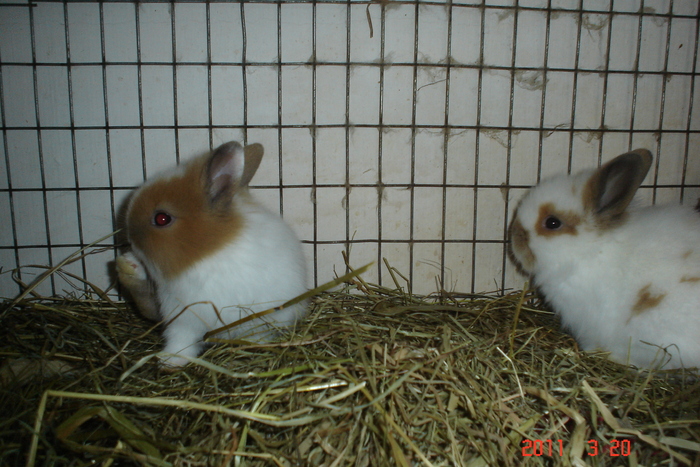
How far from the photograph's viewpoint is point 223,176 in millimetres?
1792

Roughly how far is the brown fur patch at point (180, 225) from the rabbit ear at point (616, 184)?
1.68 m

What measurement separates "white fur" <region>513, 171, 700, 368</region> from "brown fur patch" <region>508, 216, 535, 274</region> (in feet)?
0.07

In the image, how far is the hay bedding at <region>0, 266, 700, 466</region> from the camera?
1254 millimetres

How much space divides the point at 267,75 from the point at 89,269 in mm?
1467

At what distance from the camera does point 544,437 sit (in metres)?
1.34

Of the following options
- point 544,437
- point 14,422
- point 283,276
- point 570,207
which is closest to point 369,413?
point 544,437

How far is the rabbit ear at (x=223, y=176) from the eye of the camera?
5.77ft

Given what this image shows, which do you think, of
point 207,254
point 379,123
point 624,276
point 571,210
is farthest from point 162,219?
point 624,276

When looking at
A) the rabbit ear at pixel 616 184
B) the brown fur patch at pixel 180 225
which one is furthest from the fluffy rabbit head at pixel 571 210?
the brown fur patch at pixel 180 225

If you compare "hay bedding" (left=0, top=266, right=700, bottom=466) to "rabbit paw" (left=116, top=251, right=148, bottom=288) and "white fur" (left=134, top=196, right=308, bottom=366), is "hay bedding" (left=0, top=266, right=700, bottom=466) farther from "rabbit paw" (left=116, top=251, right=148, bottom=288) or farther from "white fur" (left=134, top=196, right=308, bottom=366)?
"rabbit paw" (left=116, top=251, right=148, bottom=288)

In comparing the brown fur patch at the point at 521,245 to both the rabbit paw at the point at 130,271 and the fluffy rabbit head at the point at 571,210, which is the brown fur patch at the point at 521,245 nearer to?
the fluffy rabbit head at the point at 571,210

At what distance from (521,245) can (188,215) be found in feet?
5.56

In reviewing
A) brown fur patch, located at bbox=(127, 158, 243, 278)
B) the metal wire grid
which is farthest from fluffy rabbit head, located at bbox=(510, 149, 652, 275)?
brown fur patch, located at bbox=(127, 158, 243, 278)

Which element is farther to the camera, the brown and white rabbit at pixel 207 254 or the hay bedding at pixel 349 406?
the brown and white rabbit at pixel 207 254
